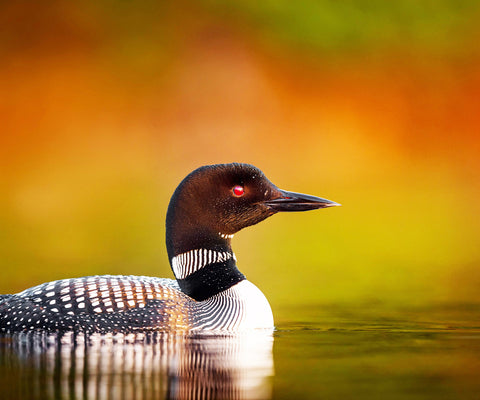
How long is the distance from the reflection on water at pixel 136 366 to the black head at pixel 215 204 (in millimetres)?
674

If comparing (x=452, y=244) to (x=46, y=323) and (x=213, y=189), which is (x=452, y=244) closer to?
(x=213, y=189)

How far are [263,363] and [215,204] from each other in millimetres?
1562

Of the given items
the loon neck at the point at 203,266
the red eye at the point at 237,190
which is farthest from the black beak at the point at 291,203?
the loon neck at the point at 203,266

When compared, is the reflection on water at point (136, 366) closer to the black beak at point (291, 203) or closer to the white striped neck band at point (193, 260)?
the white striped neck band at point (193, 260)

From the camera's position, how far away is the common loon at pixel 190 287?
4859 mm

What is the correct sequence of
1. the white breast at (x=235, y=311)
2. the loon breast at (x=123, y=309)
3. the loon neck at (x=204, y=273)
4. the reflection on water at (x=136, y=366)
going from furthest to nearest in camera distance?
the loon neck at (x=204, y=273) → the white breast at (x=235, y=311) → the loon breast at (x=123, y=309) → the reflection on water at (x=136, y=366)

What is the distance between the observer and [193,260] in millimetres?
5281

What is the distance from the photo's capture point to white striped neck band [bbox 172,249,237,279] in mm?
5277

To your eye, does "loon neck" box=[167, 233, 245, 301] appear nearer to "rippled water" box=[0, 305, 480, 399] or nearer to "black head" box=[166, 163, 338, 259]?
"black head" box=[166, 163, 338, 259]

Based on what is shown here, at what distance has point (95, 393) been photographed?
3193 millimetres

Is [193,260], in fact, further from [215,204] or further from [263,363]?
[263,363]

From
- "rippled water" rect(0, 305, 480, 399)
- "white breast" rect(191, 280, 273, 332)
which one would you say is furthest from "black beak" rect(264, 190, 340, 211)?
"rippled water" rect(0, 305, 480, 399)

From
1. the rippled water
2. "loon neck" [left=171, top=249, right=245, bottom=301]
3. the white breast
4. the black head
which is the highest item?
the black head

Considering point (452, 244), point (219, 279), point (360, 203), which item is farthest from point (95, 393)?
point (360, 203)
